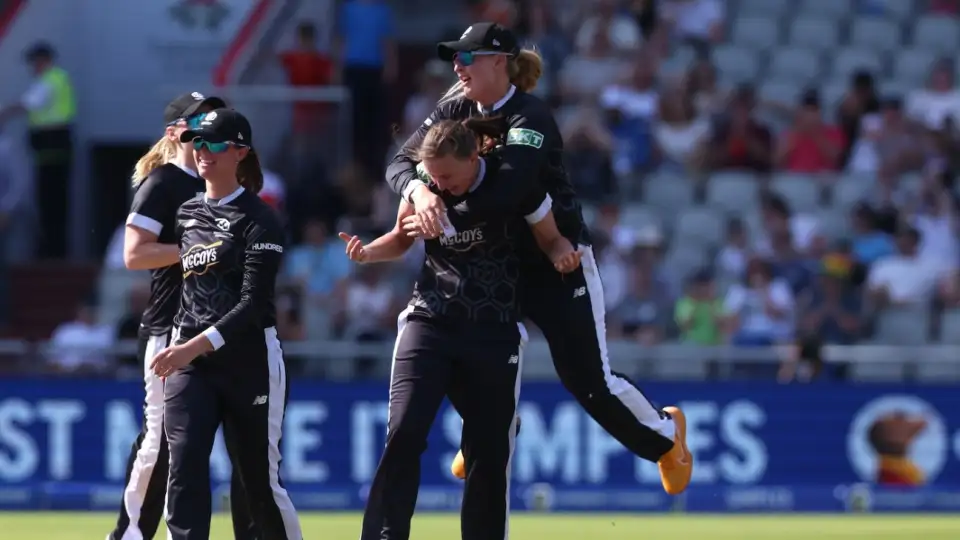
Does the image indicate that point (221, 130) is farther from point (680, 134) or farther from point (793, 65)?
point (793, 65)

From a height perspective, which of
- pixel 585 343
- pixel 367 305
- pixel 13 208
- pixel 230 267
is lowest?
pixel 585 343

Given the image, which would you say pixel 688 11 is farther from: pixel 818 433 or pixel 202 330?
pixel 202 330

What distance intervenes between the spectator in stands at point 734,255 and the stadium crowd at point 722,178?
19mm

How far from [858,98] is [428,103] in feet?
14.0

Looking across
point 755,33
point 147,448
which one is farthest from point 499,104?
point 755,33

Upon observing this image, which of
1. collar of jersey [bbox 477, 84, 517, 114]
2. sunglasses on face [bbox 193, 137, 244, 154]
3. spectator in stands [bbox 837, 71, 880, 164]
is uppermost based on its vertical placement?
spectator in stands [bbox 837, 71, 880, 164]

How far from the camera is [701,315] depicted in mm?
15695

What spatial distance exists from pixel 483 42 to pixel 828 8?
13.1m

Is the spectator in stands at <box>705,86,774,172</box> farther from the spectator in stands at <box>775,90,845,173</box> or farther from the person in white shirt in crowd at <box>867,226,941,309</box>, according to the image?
the person in white shirt in crowd at <box>867,226,941,309</box>

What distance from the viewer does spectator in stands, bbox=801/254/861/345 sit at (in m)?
15.6

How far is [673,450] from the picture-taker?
8.81 meters

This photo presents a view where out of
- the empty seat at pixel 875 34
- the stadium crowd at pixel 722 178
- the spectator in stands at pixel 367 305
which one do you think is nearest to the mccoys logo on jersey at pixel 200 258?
the stadium crowd at pixel 722 178

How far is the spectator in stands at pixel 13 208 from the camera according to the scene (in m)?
18.8

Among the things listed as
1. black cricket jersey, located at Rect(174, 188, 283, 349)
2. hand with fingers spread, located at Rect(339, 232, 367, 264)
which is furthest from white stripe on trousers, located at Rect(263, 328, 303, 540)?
hand with fingers spread, located at Rect(339, 232, 367, 264)
